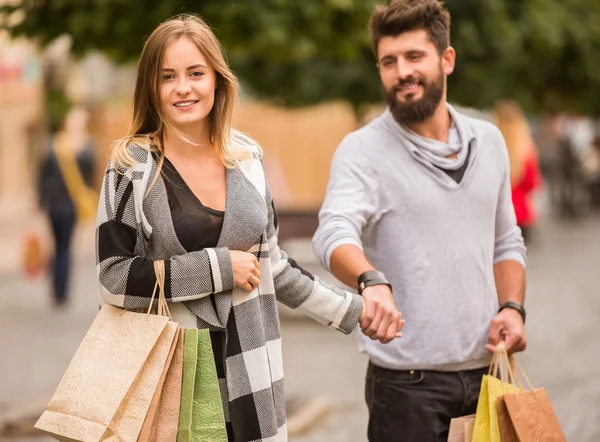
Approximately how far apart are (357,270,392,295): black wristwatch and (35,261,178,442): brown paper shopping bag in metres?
0.73

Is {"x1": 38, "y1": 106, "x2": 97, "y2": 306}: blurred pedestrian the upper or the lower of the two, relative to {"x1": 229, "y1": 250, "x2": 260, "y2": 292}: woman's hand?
upper

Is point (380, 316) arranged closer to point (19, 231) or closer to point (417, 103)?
point (417, 103)

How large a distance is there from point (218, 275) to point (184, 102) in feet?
1.70

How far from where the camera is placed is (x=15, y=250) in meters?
22.2

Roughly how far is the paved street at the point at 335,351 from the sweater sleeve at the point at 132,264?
3.78 m

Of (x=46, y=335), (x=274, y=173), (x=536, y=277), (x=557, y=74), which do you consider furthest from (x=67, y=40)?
(x=274, y=173)

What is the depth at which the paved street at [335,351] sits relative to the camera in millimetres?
7559

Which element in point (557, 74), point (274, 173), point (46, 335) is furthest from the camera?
point (274, 173)

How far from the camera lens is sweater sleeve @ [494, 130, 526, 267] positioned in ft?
13.4

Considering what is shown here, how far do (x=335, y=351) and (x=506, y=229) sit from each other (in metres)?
5.97

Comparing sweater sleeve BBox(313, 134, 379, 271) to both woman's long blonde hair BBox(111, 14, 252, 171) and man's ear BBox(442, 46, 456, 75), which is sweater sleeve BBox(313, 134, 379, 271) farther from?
woman's long blonde hair BBox(111, 14, 252, 171)

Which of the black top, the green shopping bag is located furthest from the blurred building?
the green shopping bag

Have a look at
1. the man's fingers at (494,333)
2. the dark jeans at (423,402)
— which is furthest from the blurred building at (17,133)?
the man's fingers at (494,333)

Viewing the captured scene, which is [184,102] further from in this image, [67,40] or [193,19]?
[67,40]
